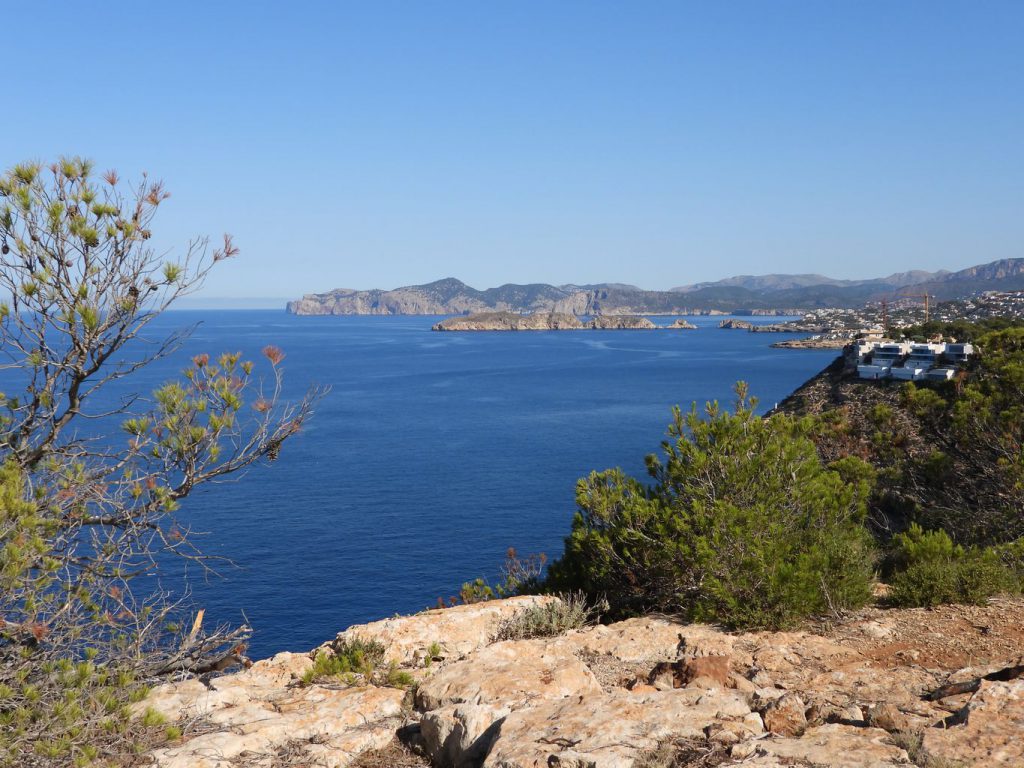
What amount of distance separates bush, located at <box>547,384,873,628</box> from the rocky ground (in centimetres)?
46

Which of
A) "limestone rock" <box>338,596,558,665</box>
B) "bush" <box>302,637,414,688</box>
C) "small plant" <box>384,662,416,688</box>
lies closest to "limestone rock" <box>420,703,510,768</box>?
"small plant" <box>384,662,416,688</box>

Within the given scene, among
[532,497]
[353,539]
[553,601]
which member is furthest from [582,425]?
[553,601]

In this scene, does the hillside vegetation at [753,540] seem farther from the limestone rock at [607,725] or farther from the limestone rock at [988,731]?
the limestone rock at [988,731]

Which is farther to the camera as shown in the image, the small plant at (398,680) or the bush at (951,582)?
the bush at (951,582)

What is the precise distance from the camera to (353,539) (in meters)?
43.5

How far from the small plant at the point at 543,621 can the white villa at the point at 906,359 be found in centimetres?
6303

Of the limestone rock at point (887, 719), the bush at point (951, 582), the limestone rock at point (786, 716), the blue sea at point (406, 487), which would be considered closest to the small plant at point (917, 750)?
the limestone rock at point (887, 719)

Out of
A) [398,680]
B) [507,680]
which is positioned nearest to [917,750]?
[507,680]

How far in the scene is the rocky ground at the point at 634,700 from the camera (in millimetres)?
5844

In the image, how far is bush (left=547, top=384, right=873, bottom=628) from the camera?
9.98 metres

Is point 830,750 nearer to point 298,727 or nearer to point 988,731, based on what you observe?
point 988,731

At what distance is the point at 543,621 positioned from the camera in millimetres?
10320

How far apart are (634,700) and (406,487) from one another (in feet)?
159

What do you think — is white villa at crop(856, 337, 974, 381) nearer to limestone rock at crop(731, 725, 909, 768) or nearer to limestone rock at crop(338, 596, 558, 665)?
limestone rock at crop(338, 596, 558, 665)
